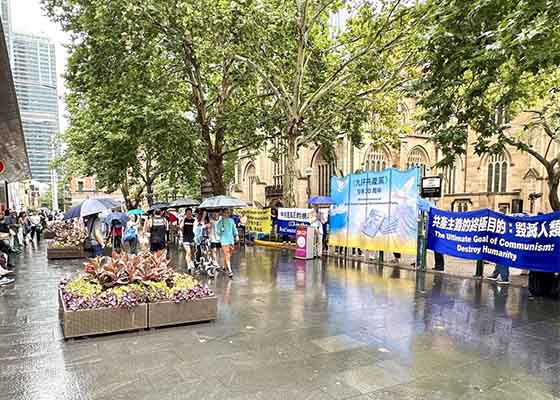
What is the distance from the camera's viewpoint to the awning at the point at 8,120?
5.04m

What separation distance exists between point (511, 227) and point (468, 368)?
18.4ft

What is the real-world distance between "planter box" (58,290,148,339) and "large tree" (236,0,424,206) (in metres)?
→ 10.6

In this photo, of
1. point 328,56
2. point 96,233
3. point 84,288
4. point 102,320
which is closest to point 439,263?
point 102,320

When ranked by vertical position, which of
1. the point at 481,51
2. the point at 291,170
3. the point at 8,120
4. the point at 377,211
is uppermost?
the point at 481,51

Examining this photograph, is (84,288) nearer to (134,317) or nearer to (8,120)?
(134,317)

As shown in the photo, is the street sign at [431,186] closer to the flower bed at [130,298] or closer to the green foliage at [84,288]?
the flower bed at [130,298]

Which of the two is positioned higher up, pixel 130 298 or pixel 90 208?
pixel 90 208

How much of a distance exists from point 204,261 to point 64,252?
6.00 m

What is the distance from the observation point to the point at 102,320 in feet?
16.7

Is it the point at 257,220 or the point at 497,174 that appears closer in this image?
the point at 257,220

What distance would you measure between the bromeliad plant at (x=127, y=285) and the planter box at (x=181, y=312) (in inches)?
3.4

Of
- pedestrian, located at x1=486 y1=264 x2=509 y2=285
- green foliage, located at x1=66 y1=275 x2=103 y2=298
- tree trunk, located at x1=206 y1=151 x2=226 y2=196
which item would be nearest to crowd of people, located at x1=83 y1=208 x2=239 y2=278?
green foliage, located at x1=66 y1=275 x2=103 y2=298

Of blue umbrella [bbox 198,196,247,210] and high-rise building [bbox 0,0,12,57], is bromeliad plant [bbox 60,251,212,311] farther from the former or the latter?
blue umbrella [bbox 198,196,247,210]

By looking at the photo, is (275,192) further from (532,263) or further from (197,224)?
(532,263)
